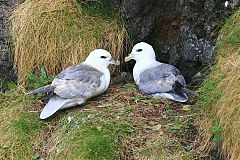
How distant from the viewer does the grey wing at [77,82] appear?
12.7ft

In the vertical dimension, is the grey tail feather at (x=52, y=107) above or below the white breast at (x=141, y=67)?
below

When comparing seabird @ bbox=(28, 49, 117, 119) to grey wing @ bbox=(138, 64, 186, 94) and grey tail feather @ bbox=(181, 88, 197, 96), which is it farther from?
grey tail feather @ bbox=(181, 88, 197, 96)

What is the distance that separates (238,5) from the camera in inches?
157

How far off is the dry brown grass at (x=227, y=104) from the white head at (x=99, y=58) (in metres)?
0.91

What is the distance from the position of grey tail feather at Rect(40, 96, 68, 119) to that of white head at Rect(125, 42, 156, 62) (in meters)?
0.77

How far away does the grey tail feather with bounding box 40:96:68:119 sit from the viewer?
3836 millimetres

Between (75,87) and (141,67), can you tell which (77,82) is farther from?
(141,67)

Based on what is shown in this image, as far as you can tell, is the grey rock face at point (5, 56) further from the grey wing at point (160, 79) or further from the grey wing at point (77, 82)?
the grey wing at point (160, 79)

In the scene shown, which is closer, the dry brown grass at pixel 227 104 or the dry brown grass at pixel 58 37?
the dry brown grass at pixel 227 104

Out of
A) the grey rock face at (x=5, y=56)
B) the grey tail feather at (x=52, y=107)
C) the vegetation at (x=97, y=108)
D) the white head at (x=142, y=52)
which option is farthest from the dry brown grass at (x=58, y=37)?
the grey tail feather at (x=52, y=107)

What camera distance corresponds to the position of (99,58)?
13.9ft

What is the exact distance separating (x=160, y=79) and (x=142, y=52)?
1.41 ft

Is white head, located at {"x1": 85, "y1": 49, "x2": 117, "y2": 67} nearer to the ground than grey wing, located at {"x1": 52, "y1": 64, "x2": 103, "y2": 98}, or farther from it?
farther from it

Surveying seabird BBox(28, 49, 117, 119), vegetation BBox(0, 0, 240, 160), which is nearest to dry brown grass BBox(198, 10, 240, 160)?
vegetation BBox(0, 0, 240, 160)
